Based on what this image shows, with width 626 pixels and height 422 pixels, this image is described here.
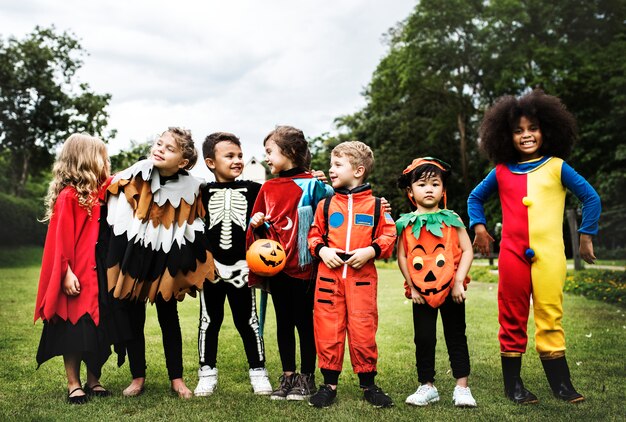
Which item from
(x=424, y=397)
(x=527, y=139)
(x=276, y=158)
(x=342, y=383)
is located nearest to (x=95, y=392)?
(x=342, y=383)

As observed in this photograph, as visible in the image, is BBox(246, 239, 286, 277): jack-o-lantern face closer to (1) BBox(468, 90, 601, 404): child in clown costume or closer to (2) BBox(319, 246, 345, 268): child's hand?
(2) BBox(319, 246, 345, 268): child's hand

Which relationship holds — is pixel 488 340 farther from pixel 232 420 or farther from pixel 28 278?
pixel 28 278

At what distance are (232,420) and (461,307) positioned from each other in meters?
1.72

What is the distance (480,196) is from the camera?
4418 millimetres

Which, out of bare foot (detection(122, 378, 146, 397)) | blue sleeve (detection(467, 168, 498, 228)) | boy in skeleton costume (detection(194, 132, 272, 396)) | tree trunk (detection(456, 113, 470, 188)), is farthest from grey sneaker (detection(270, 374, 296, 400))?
tree trunk (detection(456, 113, 470, 188))

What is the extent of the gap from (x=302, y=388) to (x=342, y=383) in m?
0.60

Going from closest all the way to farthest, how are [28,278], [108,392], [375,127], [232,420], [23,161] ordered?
[232,420], [108,392], [28,278], [23,161], [375,127]

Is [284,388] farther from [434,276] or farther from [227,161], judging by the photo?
[227,161]

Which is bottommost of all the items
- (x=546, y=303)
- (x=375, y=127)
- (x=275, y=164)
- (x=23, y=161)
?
(x=546, y=303)

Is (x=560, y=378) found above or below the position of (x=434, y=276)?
below

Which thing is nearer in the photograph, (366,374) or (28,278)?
(366,374)

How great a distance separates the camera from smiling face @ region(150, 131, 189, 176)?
430 cm

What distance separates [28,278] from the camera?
14477mm

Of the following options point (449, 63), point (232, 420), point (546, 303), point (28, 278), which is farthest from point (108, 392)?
point (449, 63)
